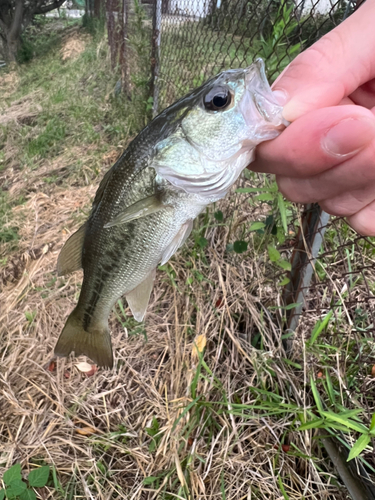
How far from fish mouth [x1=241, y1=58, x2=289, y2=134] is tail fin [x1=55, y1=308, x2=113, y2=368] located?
1217 millimetres

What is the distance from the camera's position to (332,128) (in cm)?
86

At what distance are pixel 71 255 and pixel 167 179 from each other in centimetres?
63

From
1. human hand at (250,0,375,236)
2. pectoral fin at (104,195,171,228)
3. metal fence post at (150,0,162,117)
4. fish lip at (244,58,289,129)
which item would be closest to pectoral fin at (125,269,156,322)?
pectoral fin at (104,195,171,228)

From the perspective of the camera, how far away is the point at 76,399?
210 centimetres

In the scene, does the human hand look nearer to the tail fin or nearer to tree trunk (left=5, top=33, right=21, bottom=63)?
the tail fin

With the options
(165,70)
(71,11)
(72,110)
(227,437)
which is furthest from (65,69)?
(71,11)

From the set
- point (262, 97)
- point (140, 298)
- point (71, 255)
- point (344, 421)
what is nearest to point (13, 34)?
point (71, 255)

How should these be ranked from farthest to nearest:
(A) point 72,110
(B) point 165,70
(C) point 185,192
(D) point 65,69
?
1. (D) point 65,69
2. (A) point 72,110
3. (B) point 165,70
4. (C) point 185,192

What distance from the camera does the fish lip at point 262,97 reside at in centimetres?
99

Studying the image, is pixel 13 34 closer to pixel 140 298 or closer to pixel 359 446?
pixel 140 298

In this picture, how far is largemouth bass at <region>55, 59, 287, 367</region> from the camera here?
3.45 feet

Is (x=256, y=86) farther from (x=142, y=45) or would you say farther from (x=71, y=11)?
(x=71, y=11)

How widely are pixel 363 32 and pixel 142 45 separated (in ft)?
10.9

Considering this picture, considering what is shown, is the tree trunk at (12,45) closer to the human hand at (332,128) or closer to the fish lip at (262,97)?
the fish lip at (262,97)
